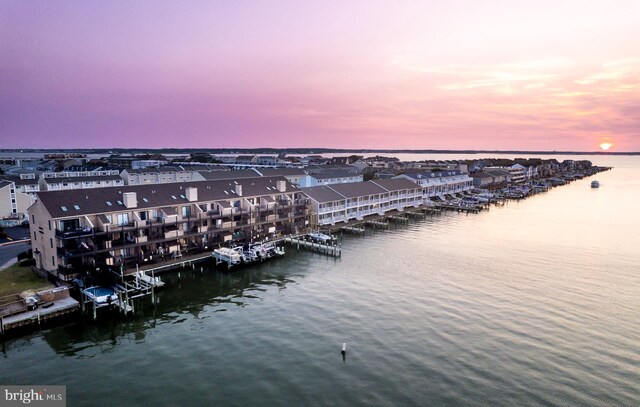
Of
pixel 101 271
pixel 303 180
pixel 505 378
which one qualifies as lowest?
pixel 505 378

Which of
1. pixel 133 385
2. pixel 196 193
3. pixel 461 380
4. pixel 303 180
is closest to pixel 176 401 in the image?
pixel 133 385

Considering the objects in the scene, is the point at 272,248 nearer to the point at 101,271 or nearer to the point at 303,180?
the point at 101,271

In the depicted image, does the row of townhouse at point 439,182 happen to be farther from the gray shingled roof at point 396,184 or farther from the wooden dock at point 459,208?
the gray shingled roof at point 396,184

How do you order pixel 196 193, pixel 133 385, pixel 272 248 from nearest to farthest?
pixel 133 385
pixel 196 193
pixel 272 248

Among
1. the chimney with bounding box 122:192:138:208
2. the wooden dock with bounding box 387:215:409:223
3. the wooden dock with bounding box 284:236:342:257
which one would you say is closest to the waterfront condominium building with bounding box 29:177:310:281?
the chimney with bounding box 122:192:138:208

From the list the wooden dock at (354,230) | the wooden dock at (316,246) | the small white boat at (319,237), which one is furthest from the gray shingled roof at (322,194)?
the wooden dock at (316,246)

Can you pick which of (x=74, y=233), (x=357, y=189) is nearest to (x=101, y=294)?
(x=74, y=233)
